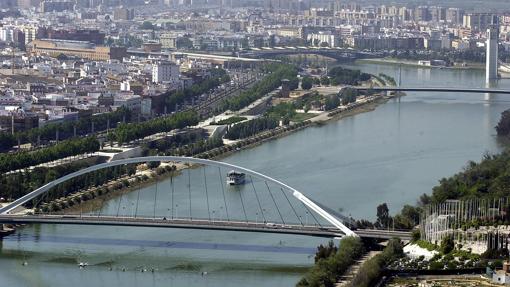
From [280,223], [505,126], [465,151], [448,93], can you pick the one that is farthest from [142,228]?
[448,93]

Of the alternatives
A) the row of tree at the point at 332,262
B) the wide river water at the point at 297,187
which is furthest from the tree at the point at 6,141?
the row of tree at the point at 332,262

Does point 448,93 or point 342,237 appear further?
point 448,93

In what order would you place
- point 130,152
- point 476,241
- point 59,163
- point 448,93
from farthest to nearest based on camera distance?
point 448,93 → point 130,152 → point 59,163 → point 476,241

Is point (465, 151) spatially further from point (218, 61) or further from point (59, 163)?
point (218, 61)

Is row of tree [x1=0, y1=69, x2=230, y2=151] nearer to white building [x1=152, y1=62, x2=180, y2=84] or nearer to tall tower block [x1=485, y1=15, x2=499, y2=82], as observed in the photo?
white building [x1=152, y1=62, x2=180, y2=84]

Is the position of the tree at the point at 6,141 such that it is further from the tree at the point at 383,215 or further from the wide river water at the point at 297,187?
the tree at the point at 383,215

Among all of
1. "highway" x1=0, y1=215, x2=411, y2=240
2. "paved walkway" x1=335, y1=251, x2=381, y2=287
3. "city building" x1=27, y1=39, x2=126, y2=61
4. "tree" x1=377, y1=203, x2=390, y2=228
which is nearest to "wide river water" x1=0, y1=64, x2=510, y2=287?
"highway" x1=0, y1=215, x2=411, y2=240

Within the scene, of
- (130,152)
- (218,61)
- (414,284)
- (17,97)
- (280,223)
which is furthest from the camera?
(218,61)
